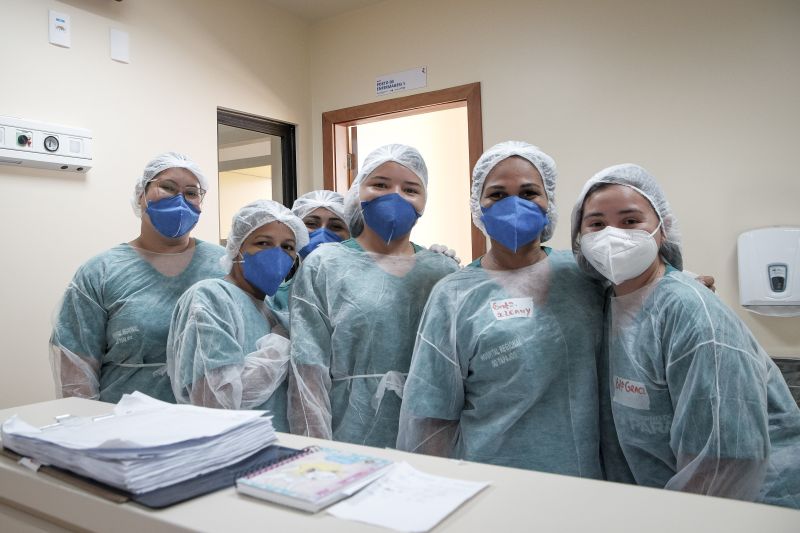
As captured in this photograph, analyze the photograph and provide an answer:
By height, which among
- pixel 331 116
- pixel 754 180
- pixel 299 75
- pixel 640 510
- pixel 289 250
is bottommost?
pixel 640 510

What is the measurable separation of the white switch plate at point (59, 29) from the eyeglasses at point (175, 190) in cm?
113

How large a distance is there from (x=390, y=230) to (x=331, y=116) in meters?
2.34

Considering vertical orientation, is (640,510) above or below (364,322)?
below

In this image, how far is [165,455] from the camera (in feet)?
2.49

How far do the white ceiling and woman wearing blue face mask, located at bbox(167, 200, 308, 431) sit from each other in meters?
2.32

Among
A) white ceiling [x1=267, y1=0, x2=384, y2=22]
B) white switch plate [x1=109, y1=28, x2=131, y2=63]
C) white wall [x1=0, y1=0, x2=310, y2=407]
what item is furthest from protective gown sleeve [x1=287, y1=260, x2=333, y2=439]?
white ceiling [x1=267, y1=0, x2=384, y2=22]

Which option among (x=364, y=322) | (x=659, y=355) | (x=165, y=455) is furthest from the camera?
(x=364, y=322)

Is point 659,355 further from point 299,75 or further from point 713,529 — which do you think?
point 299,75

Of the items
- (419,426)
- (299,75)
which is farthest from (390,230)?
(299,75)

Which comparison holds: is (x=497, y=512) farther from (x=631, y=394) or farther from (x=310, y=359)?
(x=310, y=359)

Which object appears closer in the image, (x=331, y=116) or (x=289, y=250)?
(x=289, y=250)

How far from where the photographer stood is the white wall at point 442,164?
16.5 ft

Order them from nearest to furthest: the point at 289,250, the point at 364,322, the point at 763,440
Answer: the point at 763,440, the point at 364,322, the point at 289,250

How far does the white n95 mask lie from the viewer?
130 centimetres
